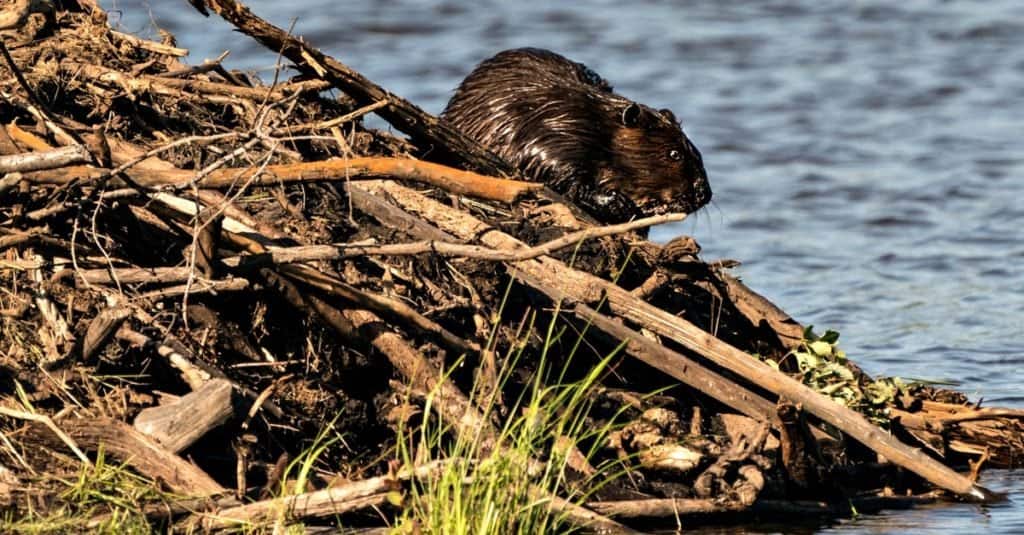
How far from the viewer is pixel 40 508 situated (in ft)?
13.4

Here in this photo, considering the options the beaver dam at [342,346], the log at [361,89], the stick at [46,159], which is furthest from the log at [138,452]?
the log at [361,89]

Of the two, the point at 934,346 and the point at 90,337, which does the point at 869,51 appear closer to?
the point at 934,346

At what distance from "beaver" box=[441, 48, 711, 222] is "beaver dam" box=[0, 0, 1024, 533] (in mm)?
1052

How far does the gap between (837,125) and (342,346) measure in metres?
7.57

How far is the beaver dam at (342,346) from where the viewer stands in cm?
418

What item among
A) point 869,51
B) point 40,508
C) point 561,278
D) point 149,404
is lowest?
point 40,508

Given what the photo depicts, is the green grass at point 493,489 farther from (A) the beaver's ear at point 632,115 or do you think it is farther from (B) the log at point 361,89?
(A) the beaver's ear at point 632,115

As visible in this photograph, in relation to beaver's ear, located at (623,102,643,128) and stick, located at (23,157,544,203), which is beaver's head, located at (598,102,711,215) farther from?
stick, located at (23,157,544,203)

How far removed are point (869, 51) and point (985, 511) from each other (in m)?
8.67

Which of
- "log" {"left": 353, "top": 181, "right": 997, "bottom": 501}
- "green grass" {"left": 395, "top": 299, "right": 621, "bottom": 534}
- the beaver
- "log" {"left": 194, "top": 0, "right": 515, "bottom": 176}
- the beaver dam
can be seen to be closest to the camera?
"green grass" {"left": 395, "top": 299, "right": 621, "bottom": 534}

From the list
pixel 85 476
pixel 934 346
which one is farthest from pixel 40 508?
pixel 934 346

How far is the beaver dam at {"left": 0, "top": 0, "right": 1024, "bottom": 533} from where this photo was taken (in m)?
4.18

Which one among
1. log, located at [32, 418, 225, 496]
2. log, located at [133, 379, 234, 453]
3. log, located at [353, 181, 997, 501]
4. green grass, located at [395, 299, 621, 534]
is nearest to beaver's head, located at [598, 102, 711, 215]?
log, located at [353, 181, 997, 501]

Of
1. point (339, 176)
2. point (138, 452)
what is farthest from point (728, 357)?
point (138, 452)
